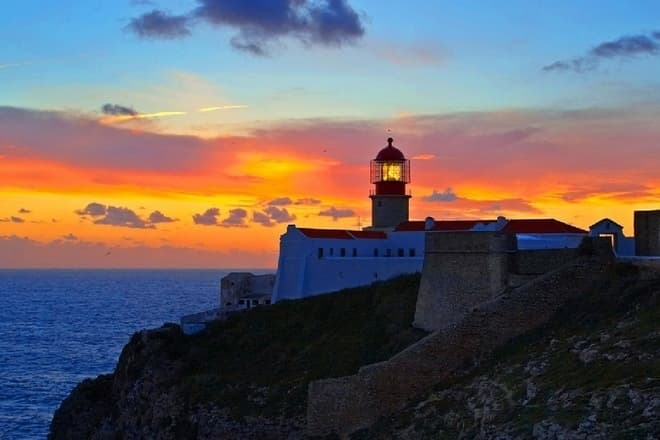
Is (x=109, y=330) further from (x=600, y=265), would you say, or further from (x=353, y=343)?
(x=600, y=265)

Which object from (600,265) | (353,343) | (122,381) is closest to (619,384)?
(600,265)

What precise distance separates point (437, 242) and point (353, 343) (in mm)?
5918

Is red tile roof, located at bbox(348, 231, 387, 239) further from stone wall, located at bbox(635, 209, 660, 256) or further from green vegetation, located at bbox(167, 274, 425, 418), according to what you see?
stone wall, located at bbox(635, 209, 660, 256)

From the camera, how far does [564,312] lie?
32812 millimetres

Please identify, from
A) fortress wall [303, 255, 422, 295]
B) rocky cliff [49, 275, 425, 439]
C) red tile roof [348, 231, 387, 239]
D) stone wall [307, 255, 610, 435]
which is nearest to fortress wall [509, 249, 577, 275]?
stone wall [307, 255, 610, 435]

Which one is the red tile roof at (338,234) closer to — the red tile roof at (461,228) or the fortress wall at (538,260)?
the red tile roof at (461,228)

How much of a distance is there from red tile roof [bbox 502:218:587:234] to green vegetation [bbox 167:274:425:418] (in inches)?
234

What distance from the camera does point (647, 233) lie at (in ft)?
126

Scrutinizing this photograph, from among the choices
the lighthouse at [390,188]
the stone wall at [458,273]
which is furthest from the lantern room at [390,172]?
the stone wall at [458,273]

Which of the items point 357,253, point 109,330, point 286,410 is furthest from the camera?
point 109,330

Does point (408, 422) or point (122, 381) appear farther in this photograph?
point (122, 381)

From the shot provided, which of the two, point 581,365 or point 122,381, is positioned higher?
point 581,365

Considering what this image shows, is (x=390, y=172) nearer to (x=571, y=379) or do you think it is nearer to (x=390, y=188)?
(x=390, y=188)

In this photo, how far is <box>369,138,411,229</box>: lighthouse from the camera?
57.8 m
